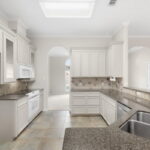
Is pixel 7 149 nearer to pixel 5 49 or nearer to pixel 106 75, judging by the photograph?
pixel 5 49

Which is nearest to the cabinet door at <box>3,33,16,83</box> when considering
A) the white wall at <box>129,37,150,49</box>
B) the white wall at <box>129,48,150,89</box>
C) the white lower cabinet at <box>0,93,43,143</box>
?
the white lower cabinet at <box>0,93,43,143</box>

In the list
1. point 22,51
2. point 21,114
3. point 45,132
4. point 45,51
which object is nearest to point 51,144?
point 45,132

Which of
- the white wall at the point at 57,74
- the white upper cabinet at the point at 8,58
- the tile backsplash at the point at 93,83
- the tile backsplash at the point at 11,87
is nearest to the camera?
the white upper cabinet at the point at 8,58

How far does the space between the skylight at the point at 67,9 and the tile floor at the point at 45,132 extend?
2.92 m

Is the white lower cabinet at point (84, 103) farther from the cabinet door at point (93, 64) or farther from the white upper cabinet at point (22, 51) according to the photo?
the white upper cabinet at point (22, 51)

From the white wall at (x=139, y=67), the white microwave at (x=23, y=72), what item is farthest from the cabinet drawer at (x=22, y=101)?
the white wall at (x=139, y=67)

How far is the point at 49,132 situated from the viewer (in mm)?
3426

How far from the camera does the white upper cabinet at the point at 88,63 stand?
514 cm

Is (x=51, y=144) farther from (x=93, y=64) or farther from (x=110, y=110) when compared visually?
(x=93, y=64)

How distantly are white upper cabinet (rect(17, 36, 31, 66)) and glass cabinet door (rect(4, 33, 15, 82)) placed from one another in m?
0.35

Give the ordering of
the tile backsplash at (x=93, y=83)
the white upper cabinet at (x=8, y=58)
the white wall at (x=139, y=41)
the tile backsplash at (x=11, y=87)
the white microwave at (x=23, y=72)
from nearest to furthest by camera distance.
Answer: the white upper cabinet at (x=8, y=58) < the tile backsplash at (x=11, y=87) < the white microwave at (x=23, y=72) < the white wall at (x=139, y=41) < the tile backsplash at (x=93, y=83)

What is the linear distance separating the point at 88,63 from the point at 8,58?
9.08ft

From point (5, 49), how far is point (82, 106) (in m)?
3.00

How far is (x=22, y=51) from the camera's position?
13.5ft
